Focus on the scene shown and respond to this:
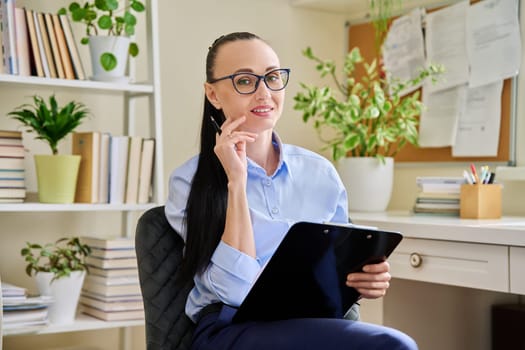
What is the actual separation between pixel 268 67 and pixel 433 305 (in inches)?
47.7

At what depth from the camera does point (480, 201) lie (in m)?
2.42

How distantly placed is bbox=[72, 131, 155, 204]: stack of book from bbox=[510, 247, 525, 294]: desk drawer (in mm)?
1131

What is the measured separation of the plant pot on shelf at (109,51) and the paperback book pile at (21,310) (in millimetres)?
693

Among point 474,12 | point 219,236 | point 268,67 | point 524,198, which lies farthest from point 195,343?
point 474,12

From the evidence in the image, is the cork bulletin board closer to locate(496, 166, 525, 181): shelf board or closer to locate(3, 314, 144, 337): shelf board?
locate(496, 166, 525, 181): shelf board

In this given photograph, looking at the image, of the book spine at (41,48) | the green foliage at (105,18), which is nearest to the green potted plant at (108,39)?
the green foliage at (105,18)

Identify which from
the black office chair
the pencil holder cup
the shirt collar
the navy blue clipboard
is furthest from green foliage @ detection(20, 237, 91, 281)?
the pencil holder cup

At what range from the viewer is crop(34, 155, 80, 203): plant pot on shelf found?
233cm

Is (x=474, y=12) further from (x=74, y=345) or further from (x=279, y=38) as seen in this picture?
(x=74, y=345)

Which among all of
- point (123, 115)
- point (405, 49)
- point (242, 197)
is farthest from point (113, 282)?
point (405, 49)

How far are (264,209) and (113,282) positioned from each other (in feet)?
2.97

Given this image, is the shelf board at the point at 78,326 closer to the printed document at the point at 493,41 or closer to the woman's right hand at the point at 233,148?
the woman's right hand at the point at 233,148

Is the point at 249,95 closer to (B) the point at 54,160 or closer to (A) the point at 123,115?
(B) the point at 54,160

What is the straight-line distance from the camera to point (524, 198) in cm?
266
